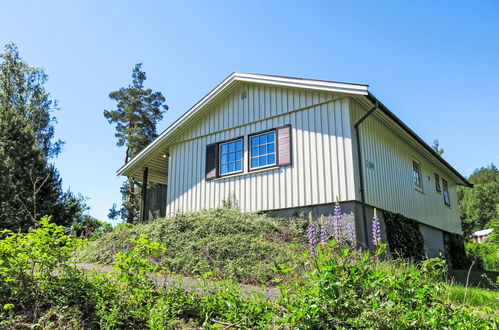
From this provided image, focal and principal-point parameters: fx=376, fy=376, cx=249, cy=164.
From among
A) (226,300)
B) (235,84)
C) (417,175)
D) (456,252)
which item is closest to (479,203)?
(456,252)

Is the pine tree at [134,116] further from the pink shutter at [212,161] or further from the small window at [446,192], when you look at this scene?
the small window at [446,192]

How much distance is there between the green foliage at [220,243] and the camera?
6.32m

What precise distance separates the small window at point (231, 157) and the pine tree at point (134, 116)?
17252 mm

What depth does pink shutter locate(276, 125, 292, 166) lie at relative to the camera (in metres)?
9.55

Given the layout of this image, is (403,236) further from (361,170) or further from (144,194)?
(144,194)

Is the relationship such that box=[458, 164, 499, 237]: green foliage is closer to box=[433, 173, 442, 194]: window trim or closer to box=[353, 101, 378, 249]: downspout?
box=[433, 173, 442, 194]: window trim

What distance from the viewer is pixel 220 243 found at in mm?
7090

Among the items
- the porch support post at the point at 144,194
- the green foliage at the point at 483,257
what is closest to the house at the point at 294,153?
the porch support post at the point at 144,194

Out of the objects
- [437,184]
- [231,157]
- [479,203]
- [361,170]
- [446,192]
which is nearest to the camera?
[361,170]

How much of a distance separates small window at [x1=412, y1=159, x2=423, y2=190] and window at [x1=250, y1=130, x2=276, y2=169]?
5.67m

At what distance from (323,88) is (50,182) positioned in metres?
10.9

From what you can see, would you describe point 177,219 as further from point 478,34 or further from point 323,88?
point 478,34

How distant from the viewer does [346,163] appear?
28.2 ft

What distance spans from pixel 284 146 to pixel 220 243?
3.57 m
